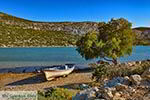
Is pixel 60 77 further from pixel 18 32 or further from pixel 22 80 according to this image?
pixel 18 32

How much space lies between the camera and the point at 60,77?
2612cm

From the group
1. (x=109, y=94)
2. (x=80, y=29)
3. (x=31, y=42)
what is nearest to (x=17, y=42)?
(x=31, y=42)

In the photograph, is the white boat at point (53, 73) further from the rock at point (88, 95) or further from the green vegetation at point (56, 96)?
the rock at point (88, 95)

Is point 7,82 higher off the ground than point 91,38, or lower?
lower

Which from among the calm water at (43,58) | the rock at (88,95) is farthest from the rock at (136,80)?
the calm water at (43,58)

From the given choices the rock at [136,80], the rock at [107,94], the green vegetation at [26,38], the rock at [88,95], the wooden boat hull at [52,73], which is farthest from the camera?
the green vegetation at [26,38]

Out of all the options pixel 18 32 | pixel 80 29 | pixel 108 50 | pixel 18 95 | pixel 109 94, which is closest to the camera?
pixel 18 95

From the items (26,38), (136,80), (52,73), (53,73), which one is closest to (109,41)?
(53,73)

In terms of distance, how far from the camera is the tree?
1192 inches

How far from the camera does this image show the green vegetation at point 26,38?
135 meters

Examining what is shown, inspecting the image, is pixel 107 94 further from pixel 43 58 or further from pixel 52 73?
pixel 43 58

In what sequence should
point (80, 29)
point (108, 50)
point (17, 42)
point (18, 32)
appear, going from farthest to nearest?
point (80, 29) < point (18, 32) < point (17, 42) < point (108, 50)

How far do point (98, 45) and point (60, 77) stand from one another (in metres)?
6.50

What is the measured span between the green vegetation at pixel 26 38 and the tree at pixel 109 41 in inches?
4028
